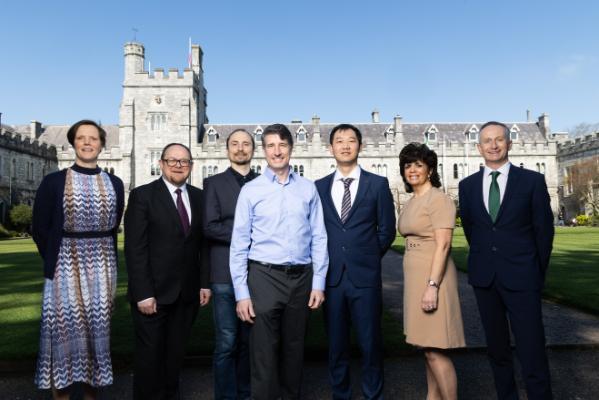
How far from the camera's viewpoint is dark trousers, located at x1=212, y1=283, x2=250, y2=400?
389 cm

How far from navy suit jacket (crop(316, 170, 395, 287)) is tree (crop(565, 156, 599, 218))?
4330 cm

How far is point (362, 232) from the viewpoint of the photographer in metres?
3.86

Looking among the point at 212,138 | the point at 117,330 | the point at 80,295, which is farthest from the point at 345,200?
the point at 212,138

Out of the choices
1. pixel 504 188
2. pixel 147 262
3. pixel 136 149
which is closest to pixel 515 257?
pixel 504 188

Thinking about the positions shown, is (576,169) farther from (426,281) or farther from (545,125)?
(426,281)

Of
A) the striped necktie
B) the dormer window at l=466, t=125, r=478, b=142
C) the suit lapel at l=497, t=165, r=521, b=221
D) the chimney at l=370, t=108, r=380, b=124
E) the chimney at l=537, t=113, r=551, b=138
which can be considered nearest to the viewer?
the suit lapel at l=497, t=165, r=521, b=221

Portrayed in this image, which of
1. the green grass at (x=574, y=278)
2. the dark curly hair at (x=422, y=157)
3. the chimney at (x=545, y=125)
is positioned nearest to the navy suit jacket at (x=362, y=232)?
the dark curly hair at (x=422, y=157)

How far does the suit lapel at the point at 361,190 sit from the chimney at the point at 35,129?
4880 centimetres

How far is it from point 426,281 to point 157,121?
3964 centimetres

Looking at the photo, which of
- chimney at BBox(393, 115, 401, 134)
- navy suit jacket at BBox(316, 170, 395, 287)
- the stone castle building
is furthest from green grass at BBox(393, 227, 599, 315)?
chimney at BBox(393, 115, 401, 134)

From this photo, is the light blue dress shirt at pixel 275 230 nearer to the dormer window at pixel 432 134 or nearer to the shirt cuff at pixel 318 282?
the shirt cuff at pixel 318 282

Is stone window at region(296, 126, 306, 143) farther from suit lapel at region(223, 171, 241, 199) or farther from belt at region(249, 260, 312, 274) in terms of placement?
belt at region(249, 260, 312, 274)

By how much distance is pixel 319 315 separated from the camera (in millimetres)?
7660

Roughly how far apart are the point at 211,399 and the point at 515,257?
9.54 feet
